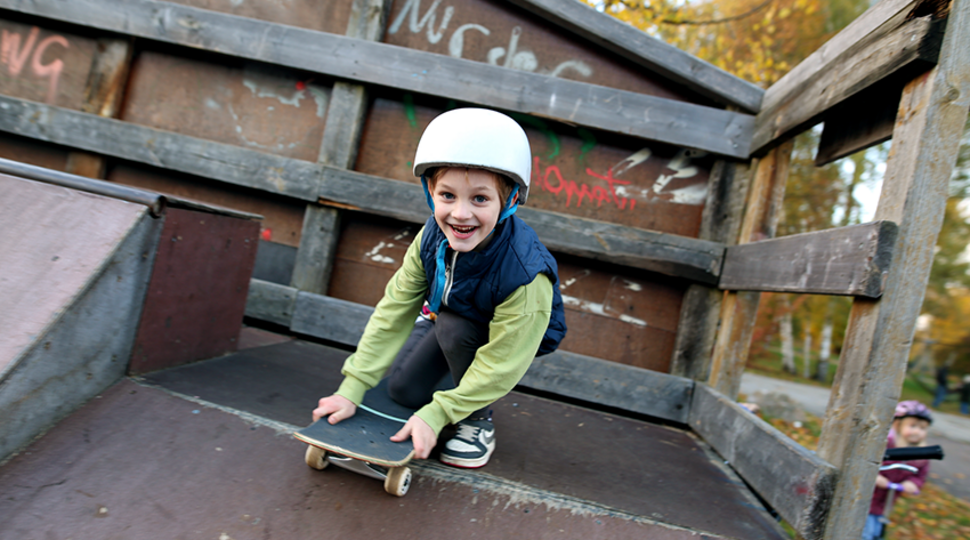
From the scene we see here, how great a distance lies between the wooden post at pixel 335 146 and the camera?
3.49 m

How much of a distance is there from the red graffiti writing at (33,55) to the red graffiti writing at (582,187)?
3.74 meters

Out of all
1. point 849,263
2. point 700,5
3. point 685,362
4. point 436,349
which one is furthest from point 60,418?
point 700,5

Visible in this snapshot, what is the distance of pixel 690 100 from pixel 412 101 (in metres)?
1.94

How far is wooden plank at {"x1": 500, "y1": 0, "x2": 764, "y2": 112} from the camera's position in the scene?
10.4ft

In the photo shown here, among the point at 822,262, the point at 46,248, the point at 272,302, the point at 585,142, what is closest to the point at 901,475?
the point at 822,262

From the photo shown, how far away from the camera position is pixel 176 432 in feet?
6.08

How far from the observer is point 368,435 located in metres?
1.75

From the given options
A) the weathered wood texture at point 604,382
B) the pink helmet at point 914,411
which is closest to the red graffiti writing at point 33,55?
the weathered wood texture at point 604,382

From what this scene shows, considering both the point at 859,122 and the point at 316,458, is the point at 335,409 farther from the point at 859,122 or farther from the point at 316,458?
the point at 859,122

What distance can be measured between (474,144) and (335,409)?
1074mm

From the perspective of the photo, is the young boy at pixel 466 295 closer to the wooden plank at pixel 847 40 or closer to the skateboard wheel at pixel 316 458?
the skateboard wheel at pixel 316 458

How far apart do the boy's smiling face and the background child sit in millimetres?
2905

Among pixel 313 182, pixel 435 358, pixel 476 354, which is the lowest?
pixel 435 358

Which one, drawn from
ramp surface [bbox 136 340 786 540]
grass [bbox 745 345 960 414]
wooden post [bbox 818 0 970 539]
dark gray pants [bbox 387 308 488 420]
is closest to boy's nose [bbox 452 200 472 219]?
dark gray pants [bbox 387 308 488 420]
